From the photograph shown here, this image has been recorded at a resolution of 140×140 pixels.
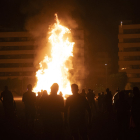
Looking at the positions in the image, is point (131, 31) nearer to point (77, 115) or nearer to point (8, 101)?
point (8, 101)

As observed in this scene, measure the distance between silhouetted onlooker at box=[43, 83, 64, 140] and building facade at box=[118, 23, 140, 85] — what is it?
71.9 metres

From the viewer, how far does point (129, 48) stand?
7794 centimetres

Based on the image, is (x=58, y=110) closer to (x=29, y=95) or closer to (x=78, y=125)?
(x=78, y=125)

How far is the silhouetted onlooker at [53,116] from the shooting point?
20.3 ft

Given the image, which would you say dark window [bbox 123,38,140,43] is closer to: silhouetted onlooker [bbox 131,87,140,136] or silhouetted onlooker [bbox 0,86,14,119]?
silhouetted onlooker [bbox 0,86,14,119]

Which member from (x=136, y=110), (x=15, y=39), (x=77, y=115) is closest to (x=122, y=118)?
(x=136, y=110)

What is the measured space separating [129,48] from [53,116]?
74362mm

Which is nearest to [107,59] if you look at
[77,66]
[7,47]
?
[77,66]

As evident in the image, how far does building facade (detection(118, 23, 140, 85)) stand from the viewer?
76787 millimetres

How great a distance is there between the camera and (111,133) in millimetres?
9469

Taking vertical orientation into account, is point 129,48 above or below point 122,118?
above

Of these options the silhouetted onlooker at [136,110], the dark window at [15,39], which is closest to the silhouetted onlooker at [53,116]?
the silhouetted onlooker at [136,110]

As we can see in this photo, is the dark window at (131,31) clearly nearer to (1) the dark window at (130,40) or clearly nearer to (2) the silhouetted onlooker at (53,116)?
(1) the dark window at (130,40)

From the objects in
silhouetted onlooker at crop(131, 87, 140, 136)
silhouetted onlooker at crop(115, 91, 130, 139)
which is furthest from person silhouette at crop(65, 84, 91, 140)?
silhouetted onlooker at crop(115, 91, 130, 139)
